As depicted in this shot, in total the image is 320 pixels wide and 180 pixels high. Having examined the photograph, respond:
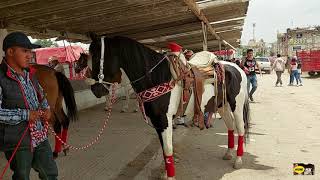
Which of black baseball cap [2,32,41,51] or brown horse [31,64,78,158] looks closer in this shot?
black baseball cap [2,32,41,51]

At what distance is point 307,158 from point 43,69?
4.38 meters

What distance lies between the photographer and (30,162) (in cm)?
322

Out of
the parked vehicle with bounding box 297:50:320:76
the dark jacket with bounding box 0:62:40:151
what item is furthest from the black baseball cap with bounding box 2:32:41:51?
the parked vehicle with bounding box 297:50:320:76

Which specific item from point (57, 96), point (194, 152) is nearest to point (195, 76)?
point (194, 152)

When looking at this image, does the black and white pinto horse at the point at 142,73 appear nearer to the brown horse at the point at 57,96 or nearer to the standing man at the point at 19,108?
the standing man at the point at 19,108

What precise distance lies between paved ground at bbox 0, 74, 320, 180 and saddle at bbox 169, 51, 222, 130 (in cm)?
94

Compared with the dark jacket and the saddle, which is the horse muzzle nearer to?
the saddle

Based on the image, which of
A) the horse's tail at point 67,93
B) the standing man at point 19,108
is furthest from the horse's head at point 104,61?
the horse's tail at point 67,93

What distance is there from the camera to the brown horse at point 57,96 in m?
6.01

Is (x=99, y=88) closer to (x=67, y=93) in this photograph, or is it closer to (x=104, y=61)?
(x=104, y=61)

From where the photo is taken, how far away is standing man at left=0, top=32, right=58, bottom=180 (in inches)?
120

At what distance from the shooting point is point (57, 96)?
20.5 ft

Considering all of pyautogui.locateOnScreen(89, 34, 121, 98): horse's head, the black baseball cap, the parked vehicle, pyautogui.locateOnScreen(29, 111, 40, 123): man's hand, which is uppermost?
the black baseball cap

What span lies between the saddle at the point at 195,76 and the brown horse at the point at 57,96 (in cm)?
212
